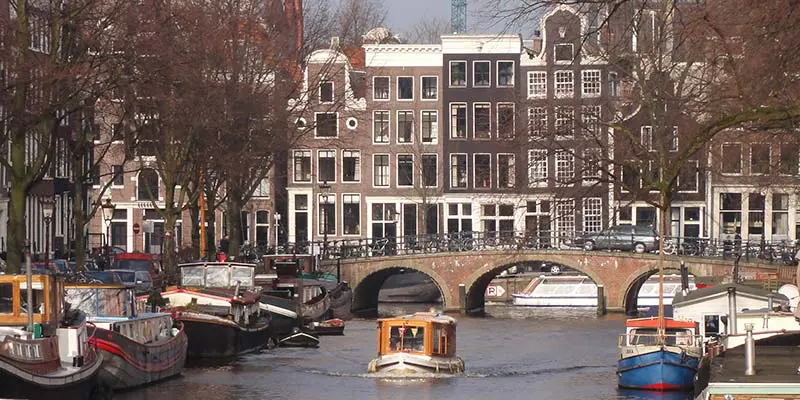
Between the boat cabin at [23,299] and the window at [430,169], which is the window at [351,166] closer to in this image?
the window at [430,169]

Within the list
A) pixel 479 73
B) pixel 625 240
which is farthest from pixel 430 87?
pixel 625 240

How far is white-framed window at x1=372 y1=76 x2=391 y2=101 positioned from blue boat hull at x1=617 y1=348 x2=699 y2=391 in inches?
1927

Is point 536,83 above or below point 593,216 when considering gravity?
above

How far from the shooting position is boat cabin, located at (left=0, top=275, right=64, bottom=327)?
102ft

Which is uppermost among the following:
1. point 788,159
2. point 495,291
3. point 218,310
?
point 788,159

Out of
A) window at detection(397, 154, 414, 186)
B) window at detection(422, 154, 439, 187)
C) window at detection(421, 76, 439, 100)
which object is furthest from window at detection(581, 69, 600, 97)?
window at detection(397, 154, 414, 186)

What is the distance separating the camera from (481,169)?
278ft

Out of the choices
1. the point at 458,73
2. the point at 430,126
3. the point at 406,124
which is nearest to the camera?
the point at 458,73

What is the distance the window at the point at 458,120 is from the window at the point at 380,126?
3.48 m

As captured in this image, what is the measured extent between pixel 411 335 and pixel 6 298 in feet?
44.8

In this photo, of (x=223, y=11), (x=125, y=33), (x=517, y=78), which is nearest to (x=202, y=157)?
(x=223, y=11)

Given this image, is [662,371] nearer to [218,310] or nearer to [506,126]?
[218,310]

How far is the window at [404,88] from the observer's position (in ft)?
286

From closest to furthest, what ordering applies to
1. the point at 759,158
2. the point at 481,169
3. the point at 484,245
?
1. the point at 759,158
2. the point at 484,245
3. the point at 481,169
